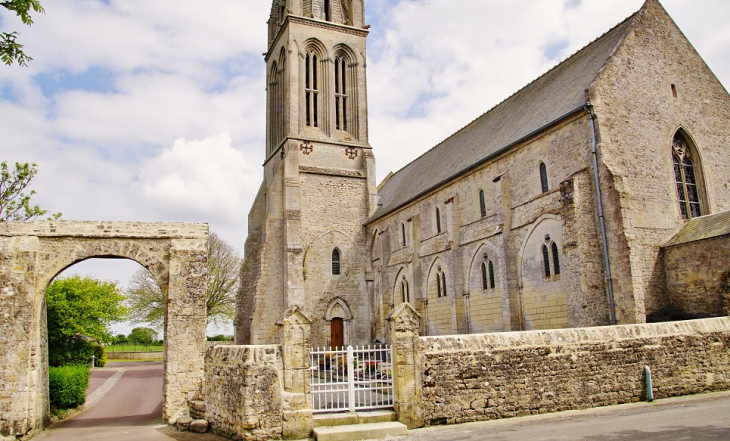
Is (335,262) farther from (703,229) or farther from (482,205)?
(703,229)

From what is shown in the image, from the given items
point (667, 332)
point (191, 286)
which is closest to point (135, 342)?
point (191, 286)

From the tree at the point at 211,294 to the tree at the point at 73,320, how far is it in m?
24.3

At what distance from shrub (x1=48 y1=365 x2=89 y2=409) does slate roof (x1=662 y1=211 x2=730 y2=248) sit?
725 inches

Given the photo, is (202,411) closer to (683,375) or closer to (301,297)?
(683,375)

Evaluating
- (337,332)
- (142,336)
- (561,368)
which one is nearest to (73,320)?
(561,368)

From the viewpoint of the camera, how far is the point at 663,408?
1125 centimetres

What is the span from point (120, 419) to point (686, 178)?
19.6 metres

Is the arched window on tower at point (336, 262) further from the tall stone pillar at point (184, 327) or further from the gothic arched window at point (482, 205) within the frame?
the tall stone pillar at point (184, 327)

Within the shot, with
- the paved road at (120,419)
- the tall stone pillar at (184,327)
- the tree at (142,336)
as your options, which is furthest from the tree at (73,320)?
the tree at (142,336)

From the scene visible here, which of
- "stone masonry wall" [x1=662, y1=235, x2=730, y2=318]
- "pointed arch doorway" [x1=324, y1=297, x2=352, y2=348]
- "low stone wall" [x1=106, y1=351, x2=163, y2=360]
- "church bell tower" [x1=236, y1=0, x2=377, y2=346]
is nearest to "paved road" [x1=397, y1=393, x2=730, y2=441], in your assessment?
"stone masonry wall" [x1=662, y1=235, x2=730, y2=318]

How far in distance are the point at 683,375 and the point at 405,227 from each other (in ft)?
57.0

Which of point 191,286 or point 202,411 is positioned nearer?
point 202,411

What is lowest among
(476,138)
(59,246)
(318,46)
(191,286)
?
(191,286)

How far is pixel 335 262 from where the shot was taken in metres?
31.1
